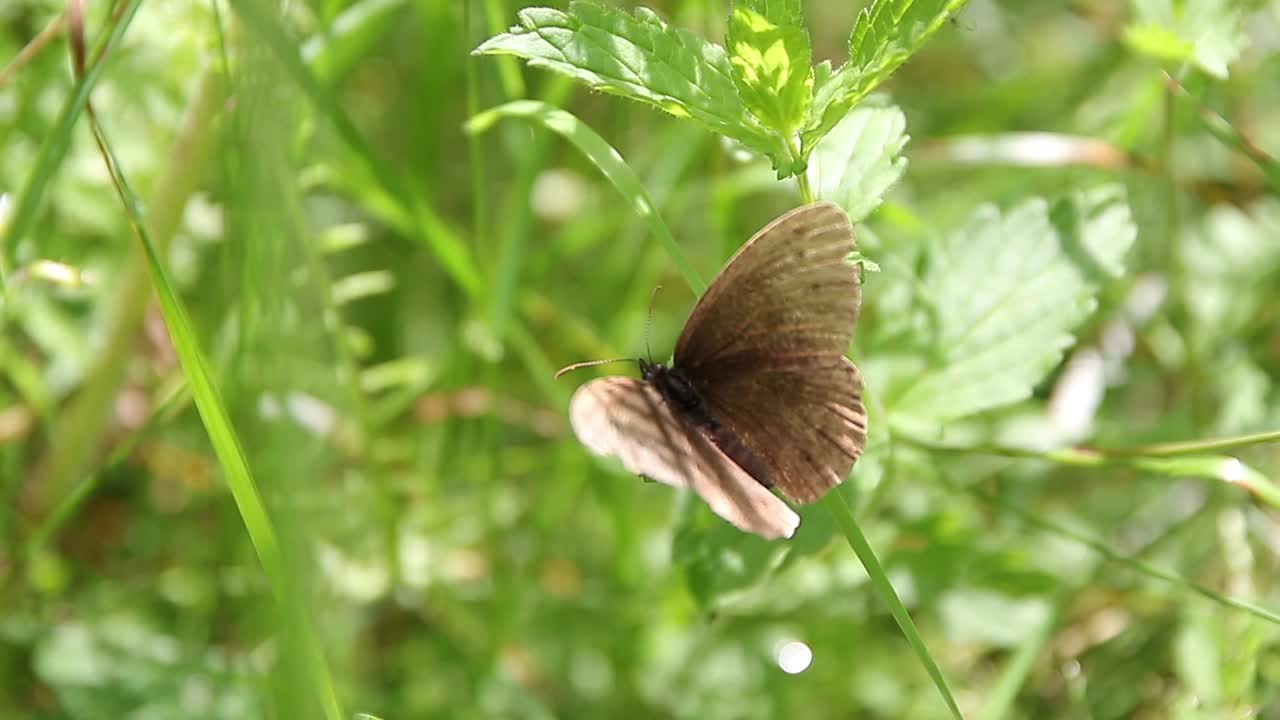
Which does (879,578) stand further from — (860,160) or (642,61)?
(642,61)

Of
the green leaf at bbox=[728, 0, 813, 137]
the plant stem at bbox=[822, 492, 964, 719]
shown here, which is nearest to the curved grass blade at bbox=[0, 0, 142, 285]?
the green leaf at bbox=[728, 0, 813, 137]

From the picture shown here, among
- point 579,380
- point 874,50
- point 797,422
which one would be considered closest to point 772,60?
point 874,50

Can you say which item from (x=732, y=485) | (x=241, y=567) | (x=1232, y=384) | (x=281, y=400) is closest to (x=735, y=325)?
(x=732, y=485)

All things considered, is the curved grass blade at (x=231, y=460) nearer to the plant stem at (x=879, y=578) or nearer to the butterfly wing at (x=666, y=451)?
the butterfly wing at (x=666, y=451)

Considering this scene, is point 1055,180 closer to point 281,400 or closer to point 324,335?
point 324,335

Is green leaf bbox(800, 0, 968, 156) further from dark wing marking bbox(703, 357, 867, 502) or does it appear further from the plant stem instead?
the plant stem

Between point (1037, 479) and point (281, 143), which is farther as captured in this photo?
point (1037, 479)

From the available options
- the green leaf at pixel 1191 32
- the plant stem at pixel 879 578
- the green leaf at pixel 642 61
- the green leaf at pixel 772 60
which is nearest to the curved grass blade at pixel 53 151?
the green leaf at pixel 642 61
